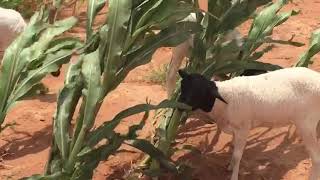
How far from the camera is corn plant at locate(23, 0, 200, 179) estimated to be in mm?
Result: 3295

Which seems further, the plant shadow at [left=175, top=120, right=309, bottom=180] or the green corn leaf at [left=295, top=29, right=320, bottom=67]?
the green corn leaf at [left=295, top=29, right=320, bottom=67]

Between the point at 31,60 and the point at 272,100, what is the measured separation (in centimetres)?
170

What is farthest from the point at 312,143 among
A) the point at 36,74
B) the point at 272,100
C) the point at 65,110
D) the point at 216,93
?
the point at 36,74

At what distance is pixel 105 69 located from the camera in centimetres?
333

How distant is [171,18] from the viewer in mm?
3500

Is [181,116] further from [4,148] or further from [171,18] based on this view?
[4,148]

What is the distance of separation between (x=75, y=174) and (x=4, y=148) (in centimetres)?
162

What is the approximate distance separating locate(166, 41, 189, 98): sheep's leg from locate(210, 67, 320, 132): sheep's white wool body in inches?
41.4

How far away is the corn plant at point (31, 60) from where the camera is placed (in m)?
3.37

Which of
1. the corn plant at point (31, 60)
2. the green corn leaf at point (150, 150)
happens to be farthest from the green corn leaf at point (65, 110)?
the green corn leaf at point (150, 150)

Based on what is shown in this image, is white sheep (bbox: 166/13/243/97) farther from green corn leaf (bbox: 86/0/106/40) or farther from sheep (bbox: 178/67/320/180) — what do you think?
green corn leaf (bbox: 86/0/106/40)

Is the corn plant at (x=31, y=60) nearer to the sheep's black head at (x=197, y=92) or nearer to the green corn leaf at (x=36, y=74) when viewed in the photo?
the green corn leaf at (x=36, y=74)

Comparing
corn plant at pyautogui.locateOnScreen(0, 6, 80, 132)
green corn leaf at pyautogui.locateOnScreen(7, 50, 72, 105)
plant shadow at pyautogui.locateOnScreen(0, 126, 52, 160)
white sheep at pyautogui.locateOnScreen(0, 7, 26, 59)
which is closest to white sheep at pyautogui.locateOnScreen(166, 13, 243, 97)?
plant shadow at pyautogui.locateOnScreen(0, 126, 52, 160)

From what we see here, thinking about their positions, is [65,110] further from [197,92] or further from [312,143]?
[312,143]
